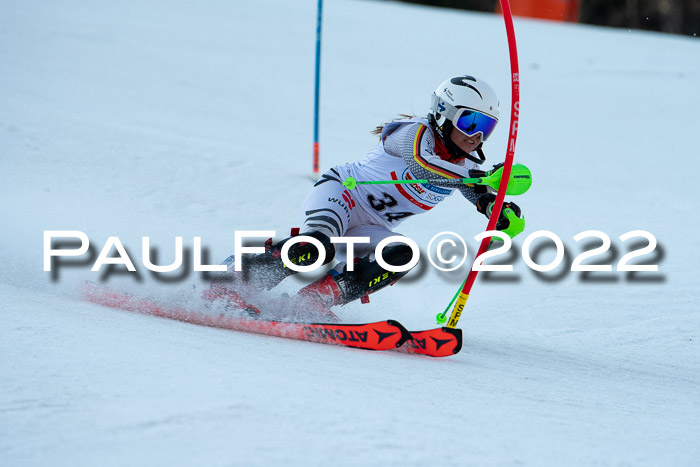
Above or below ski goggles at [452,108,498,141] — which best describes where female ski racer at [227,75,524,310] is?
below

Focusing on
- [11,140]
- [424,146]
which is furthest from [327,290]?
[11,140]

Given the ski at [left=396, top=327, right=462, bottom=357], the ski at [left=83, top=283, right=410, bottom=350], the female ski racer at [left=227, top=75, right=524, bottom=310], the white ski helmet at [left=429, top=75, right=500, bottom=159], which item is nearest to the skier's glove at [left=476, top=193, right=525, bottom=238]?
the female ski racer at [left=227, top=75, right=524, bottom=310]

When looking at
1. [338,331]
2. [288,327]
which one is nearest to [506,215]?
[338,331]

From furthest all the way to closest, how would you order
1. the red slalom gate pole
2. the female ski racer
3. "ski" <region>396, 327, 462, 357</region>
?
the female ski racer, "ski" <region>396, 327, 462, 357</region>, the red slalom gate pole

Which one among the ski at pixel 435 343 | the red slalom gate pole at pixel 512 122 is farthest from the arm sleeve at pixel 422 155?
the ski at pixel 435 343

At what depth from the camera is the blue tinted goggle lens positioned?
12.9 ft

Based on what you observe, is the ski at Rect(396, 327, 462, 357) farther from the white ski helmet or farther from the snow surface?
the white ski helmet

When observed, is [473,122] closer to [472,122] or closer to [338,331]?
[472,122]

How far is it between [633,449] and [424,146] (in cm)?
193

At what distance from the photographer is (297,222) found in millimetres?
6754

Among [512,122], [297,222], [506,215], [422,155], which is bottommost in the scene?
[297,222]

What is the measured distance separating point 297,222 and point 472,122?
3.05 meters

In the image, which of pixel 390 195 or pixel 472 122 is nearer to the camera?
pixel 472 122

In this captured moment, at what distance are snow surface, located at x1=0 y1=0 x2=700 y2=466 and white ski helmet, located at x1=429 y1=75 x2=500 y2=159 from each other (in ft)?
3.99
